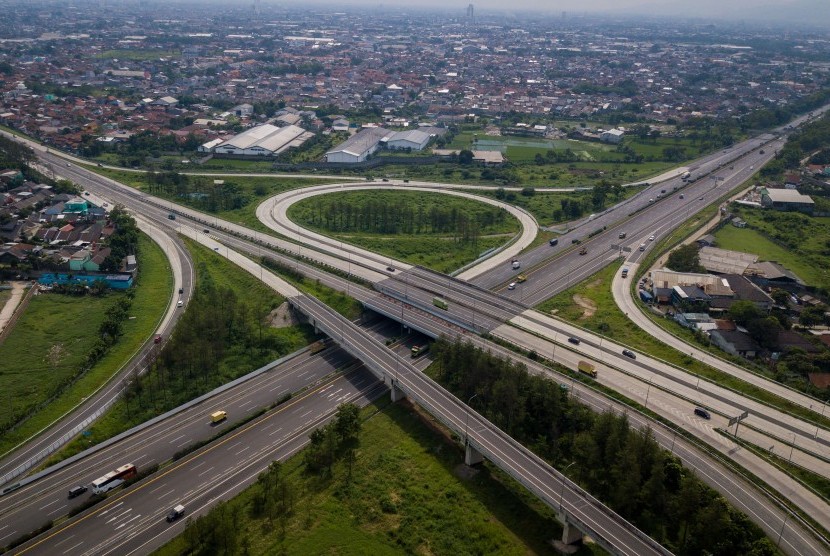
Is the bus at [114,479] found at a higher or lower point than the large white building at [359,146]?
lower

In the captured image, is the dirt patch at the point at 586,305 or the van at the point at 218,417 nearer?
the van at the point at 218,417

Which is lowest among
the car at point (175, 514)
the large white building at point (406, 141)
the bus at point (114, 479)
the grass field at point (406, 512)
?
the grass field at point (406, 512)

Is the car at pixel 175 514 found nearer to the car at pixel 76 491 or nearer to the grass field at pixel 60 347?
the car at pixel 76 491

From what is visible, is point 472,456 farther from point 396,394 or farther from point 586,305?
point 586,305

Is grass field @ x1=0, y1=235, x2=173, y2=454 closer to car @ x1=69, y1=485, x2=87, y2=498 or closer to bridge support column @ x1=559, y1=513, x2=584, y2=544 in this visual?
car @ x1=69, y1=485, x2=87, y2=498

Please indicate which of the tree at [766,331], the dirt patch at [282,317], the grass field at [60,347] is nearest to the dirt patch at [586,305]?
the tree at [766,331]

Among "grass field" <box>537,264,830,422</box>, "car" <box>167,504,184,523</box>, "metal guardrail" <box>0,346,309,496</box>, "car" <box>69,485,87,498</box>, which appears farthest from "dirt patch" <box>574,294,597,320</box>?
"car" <box>69,485,87,498</box>
